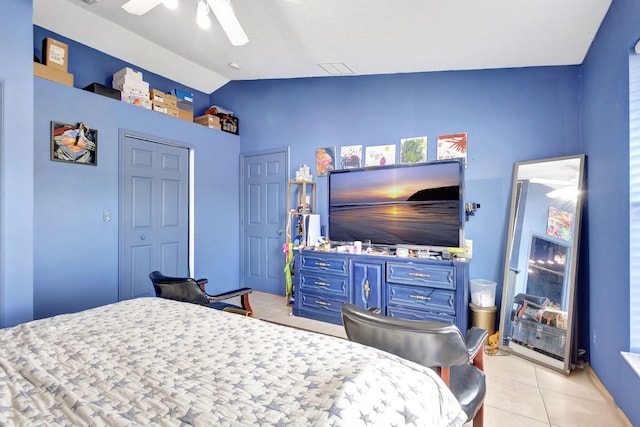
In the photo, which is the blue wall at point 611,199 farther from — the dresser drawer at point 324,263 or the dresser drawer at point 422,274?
the dresser drawer at point 324,263

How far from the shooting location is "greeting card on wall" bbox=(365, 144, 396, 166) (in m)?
3.57

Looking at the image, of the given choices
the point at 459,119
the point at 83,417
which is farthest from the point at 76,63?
the point at 459,119

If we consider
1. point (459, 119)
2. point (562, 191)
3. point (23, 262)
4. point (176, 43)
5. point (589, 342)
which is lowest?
point (589, 342)

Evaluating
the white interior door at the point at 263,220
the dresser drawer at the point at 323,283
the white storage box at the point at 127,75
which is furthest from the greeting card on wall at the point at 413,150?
the white storage box at the point at 127,75

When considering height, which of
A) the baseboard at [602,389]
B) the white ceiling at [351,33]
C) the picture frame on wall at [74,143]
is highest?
the white ceiling at [351,33]

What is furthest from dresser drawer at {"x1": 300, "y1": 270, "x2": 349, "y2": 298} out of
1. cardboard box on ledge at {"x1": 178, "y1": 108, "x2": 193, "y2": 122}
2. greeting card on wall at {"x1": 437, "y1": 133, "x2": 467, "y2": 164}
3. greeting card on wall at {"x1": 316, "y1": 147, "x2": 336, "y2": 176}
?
cardboard box on ledge at {"x1": 178, "y1": 108, "x2": 193, "y2": 122}

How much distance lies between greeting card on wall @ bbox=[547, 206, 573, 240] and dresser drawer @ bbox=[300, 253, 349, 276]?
71.5 inches

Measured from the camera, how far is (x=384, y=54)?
293 cm

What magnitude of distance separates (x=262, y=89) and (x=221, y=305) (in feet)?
10.4

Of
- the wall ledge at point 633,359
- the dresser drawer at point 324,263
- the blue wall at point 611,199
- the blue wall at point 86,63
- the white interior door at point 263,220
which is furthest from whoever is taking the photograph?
the white interior door at point 263,220

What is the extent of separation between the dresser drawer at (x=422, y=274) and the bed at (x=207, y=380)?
181 centimetres

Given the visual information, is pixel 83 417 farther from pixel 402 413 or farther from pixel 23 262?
pixel 23 262

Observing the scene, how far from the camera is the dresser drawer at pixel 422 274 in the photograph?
2801 mm

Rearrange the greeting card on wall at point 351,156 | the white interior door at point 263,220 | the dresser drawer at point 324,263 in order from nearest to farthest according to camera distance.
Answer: the dresser drawer at point 324,263, the greeting card on wall at point 351,156, the white interior door at point 263,220
